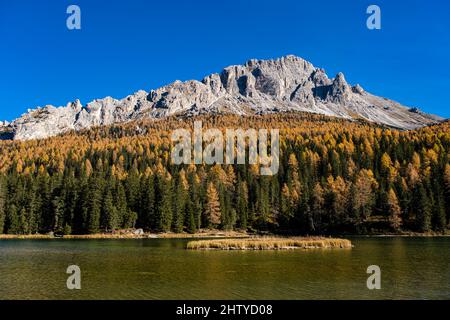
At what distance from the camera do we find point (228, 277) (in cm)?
3762

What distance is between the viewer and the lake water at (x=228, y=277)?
3062cm

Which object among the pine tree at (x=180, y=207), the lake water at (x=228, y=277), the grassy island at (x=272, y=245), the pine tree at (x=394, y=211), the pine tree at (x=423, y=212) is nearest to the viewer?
the lake water at (x=228, y=277)

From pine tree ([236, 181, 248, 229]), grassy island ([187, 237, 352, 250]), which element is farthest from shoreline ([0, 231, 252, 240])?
grassy island ([187, 237, 352, 250])

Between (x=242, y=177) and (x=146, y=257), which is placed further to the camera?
(x=242, y=177)

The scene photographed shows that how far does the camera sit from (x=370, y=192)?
121375 millimetres

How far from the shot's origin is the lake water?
30.6 meters

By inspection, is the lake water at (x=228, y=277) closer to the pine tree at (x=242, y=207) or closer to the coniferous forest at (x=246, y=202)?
the coniferous forest at (x=246, y=202)

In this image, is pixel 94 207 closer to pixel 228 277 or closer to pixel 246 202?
pixel 246 202

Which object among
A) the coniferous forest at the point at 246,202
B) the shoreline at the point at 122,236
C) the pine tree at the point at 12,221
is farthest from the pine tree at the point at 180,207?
the pine tree at the point at 12,221

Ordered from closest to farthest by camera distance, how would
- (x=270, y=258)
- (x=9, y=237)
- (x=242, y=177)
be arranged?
1. (x=270, y=258)
2. (x=9, y=237)
3. (x=242, y=177)

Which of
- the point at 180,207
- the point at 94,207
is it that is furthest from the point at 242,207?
the point at 94,207

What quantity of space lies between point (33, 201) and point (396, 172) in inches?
4493
